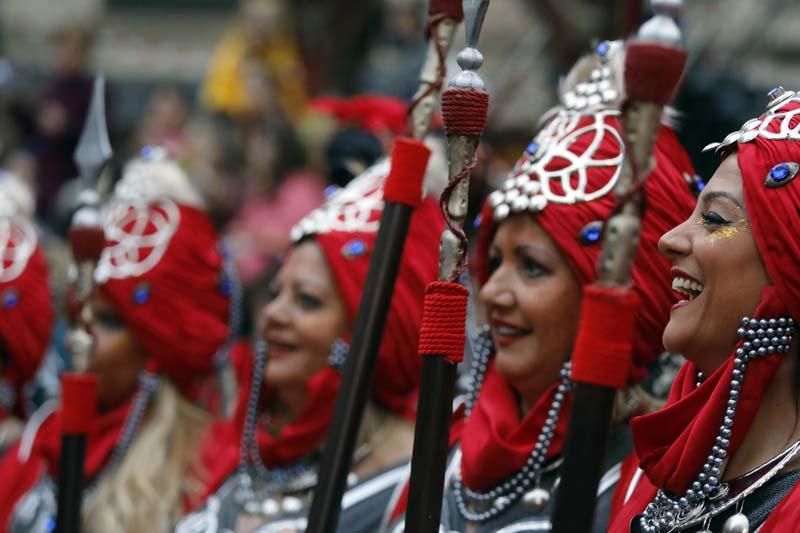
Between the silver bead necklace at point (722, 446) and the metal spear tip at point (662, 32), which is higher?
the metal spear tip at point (662, 32)

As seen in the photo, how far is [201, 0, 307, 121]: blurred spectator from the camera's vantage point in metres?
8.77

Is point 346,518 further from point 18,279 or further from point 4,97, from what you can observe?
point 4,97

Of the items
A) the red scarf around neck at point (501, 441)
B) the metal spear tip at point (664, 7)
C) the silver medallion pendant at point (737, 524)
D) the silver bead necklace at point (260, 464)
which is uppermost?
the metal spear tip at point (664, 7)

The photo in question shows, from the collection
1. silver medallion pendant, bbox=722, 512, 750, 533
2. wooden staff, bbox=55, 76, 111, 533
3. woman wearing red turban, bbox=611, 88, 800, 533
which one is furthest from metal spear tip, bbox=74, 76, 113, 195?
silver medallion pendant, bbox=722, 512, 750, 533

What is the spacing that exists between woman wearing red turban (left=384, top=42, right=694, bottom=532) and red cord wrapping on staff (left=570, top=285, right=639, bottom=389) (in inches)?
43.1

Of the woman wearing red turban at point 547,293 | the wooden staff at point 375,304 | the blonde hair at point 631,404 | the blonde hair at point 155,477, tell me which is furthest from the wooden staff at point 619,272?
the blonde hair at point 155,477

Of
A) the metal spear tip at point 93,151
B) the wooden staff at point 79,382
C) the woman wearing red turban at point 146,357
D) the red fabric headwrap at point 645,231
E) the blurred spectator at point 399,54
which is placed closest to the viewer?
the red fabric headwrap at point 645,231

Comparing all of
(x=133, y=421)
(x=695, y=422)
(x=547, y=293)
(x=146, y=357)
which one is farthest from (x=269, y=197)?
(x=695, y=422)

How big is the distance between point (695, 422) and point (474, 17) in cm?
84

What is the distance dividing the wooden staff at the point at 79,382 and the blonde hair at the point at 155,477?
990 mm

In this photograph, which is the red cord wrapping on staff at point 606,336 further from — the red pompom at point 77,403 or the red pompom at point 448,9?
the red pompom at point 77,403

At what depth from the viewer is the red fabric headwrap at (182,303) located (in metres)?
4.95

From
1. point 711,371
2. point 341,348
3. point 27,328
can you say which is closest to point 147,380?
point 27,328

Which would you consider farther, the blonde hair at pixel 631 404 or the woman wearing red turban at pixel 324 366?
the woman wearing red turban at pixel 324 366
